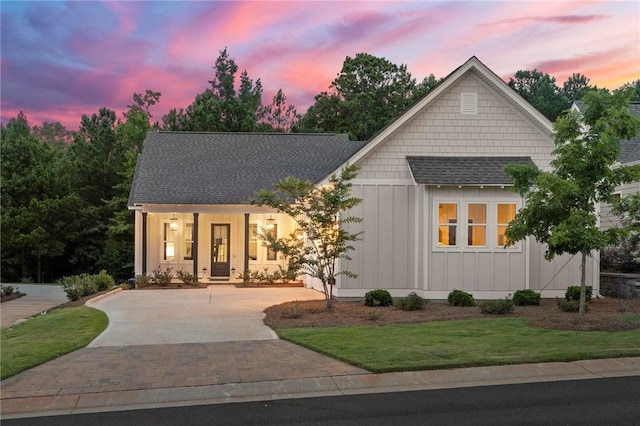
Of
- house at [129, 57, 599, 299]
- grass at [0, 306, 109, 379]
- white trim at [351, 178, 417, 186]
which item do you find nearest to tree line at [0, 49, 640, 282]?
grass at [0, 306, 109, 379]

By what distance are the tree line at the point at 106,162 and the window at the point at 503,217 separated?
2288cm

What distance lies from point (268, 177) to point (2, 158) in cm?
2362

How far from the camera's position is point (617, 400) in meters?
6.77

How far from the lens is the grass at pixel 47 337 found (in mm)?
8773

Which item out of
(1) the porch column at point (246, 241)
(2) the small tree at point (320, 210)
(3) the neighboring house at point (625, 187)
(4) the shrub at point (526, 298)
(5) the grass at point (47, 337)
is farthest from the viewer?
(1) the porch column at point (246, 241)

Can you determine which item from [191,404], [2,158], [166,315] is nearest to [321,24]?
[166,315]

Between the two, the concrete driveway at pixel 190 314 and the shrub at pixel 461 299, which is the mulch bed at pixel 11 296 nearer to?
the concrete driveway at pixel 190 314

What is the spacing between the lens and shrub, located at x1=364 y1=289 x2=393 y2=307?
48.5ft

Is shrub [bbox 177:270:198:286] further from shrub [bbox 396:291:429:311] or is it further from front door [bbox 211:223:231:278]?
shrub [bbox 396:291:429:311]

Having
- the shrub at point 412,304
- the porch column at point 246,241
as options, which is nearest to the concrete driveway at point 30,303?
the porch column at point 246,241

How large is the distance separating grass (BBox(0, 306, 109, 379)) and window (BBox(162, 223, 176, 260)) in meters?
7.76

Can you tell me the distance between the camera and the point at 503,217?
15.7m

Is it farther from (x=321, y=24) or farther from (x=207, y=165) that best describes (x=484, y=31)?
(x=207, y=165)

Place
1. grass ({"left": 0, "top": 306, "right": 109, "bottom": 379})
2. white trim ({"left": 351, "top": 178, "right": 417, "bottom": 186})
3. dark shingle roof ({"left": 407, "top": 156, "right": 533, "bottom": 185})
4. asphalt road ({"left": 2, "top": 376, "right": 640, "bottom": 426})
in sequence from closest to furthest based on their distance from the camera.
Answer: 1. asphalt road ({"left": 2, "top": 376, "right": 640, "bottom": 426})
2. grass ({"left": 0, "top": 306, "right": 109, "bottom": 379})
3. dark shingle roof ({"left": 407, "top": 156, "right": 533, "bottom": 185})
4. white trim ({"left": 351, "top": 178, "right": 417, "bottom": 186})
